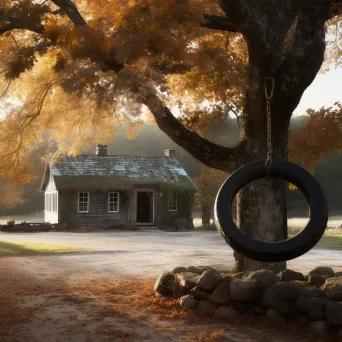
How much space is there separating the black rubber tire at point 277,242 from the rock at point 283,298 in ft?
4.86

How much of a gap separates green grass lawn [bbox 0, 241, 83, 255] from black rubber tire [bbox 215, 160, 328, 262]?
48.3 feet

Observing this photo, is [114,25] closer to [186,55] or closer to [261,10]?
[186,55]

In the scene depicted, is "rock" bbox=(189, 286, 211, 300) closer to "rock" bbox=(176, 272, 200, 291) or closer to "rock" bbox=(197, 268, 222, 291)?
"rock" bbox=(197, 268, 222, 291)

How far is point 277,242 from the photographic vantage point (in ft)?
26.3

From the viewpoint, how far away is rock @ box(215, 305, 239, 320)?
969 centimetres

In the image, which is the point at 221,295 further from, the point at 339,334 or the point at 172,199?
the point at 172,199

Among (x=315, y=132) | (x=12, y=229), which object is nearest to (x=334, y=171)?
(x=12, y=229)

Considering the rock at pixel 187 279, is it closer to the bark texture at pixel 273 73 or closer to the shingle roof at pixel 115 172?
the bark texture at pixel 273 73

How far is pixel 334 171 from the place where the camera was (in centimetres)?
8450

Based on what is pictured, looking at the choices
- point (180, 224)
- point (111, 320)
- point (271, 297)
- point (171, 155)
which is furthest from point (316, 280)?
point (171, 155)

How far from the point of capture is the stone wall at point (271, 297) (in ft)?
29.2

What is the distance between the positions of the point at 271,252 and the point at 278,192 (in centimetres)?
434

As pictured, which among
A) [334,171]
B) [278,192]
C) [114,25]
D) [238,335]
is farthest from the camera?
[334,171]

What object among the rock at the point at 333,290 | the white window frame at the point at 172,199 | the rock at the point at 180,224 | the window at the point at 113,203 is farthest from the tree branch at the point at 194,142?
the white window frame at the point at 172,199
